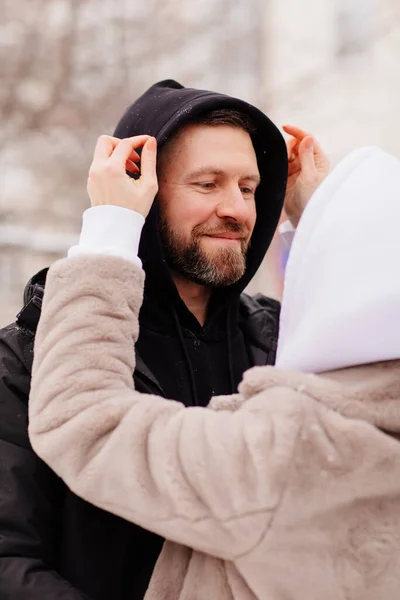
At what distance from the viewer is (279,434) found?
48.8 inches

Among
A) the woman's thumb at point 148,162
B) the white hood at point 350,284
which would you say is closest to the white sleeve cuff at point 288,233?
the woman's thumb at point 148,162

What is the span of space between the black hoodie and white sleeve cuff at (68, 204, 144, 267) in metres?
0.47

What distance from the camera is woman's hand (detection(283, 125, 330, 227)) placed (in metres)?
2.40

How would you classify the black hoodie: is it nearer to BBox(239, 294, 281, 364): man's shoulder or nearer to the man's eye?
BBox(239, 294, 281, 364): man's shoulder

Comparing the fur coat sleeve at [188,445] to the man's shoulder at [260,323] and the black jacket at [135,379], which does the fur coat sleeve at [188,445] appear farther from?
the man's shoulder at [260,323]

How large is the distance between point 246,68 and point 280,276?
6318 mm

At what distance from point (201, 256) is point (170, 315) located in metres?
0.19

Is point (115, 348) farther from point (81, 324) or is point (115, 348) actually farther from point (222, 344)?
point (222, 344)

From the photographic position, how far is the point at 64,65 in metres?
7.80

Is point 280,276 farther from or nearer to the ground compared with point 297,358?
nearer to the ground

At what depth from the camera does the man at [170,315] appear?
167cm

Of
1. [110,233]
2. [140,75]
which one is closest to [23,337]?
[110,233]

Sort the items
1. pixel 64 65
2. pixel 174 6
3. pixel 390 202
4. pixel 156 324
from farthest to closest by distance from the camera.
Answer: pixel 174 6
pixel 64 65
pixel 156 324
pixel 390 202

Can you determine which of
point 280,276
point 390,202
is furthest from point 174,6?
point 390,202
